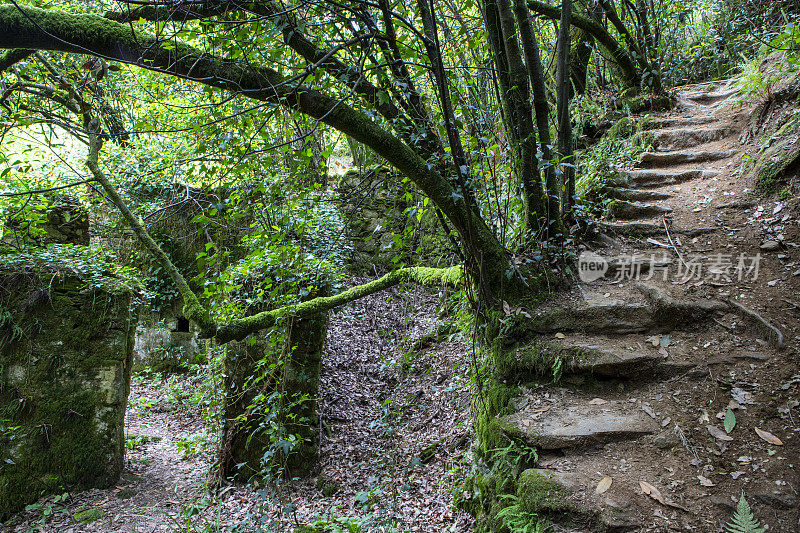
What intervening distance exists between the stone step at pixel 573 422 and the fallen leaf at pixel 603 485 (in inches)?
10.5

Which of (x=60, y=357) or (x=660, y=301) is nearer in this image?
(x=660, y=301)

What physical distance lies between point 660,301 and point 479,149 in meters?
1.87

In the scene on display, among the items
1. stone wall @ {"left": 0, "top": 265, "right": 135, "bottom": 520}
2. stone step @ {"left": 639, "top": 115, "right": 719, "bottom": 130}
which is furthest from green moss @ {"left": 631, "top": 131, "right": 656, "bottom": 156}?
stone wall @ {"left": 0, "top": 265, "right": 135, "bottom": 520}

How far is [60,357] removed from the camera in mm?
4785

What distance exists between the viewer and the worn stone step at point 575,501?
209 centimetres

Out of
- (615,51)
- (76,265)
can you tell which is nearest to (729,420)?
(615,51)

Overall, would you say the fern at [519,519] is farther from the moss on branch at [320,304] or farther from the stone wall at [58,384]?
the stone wall at [58,384]

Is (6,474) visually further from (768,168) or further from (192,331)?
(768,168)

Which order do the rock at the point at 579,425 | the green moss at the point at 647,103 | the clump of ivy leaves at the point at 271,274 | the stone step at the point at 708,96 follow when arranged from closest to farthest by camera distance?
the rock at the point at 579,425
the clump of ivy leaves at the point at 271,274
the stone step at the point at 708,96
the green moss at the point at 647,103

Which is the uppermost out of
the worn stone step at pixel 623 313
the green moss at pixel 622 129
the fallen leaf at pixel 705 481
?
the green moss at pixel 622 129

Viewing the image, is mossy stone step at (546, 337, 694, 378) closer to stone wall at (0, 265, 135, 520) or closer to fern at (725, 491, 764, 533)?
fern at (725, 491, 764, 533)

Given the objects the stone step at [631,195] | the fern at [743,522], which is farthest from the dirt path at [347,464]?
the stone step at [631,195]

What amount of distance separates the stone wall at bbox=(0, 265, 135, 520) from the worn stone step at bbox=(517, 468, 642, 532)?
4.91m

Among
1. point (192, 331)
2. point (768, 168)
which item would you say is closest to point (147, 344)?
point (192, 331)
